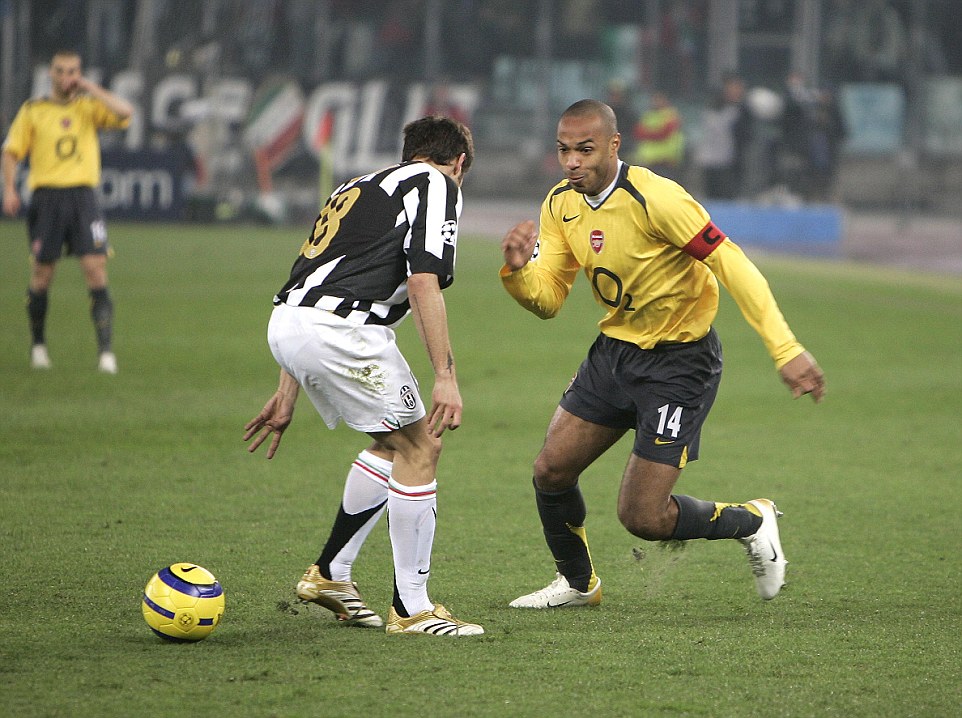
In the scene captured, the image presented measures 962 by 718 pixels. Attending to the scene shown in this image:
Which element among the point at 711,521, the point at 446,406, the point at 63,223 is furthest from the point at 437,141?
the point at 63,223

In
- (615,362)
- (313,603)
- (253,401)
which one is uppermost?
(615,362)

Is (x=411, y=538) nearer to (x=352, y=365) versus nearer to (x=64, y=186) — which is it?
(x=352, y=365)

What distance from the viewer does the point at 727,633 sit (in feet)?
16.2

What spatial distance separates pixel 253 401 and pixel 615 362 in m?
5.19

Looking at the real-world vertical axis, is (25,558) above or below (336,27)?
below

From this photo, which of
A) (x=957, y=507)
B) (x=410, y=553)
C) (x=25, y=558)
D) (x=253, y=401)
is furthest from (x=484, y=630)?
(x=253, y=401)

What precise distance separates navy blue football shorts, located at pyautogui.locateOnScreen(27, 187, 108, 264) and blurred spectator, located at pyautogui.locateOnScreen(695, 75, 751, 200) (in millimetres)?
17258

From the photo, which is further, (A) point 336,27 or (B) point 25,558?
(A) point 336,27

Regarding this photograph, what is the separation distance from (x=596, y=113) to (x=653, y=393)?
1010 mm

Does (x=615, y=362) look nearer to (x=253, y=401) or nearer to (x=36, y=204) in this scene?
(x=253, y=401)

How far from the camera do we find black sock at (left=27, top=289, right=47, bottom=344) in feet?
35.5

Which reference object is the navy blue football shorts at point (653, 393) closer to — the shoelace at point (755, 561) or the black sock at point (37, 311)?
the shoelace at point (755, 561)

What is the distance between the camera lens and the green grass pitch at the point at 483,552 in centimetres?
429

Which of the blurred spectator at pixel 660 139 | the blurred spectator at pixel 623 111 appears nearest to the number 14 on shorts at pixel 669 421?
the blurred spectator at pixel 660 139
